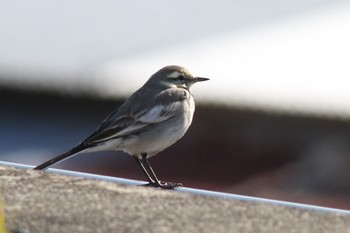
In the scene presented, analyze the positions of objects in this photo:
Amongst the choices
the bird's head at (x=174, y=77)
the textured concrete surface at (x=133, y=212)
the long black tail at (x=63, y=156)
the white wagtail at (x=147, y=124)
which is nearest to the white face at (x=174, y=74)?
the bird's head at (x=174, y=77)

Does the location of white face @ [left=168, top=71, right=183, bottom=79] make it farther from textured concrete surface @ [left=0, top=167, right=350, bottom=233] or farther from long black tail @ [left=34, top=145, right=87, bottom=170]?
textured concrete surface @ [left=0, top=167, right=350, bottom=233]

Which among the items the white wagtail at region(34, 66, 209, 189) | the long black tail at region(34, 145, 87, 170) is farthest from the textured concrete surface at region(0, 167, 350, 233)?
the white wagtail at region(34, 66, 209, 189)

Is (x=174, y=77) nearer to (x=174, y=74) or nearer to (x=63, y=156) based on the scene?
(x=174, y=74)

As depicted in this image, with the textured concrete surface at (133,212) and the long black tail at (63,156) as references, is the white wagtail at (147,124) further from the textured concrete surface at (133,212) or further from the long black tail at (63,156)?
the textured concrete surface at (133,212)

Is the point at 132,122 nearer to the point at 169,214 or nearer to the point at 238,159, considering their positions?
the point at 238,159

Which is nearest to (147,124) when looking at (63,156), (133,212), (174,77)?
(174,77)

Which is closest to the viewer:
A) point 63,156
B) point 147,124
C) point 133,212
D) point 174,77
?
point 133,212

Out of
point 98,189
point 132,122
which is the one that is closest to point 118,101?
point 132,122
